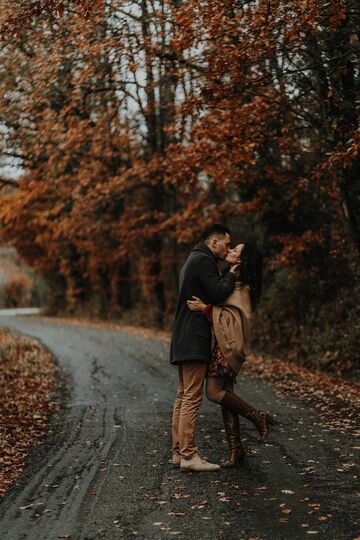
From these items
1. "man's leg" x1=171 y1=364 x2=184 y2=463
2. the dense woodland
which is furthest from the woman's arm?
the dense woodland

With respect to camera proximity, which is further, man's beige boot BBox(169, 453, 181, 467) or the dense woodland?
the dense woodland

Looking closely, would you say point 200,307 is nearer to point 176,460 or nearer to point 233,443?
point 233,443

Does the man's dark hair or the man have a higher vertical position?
the man's dark hair

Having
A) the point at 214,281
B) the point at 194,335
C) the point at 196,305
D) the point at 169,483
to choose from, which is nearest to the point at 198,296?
the point at 196,305

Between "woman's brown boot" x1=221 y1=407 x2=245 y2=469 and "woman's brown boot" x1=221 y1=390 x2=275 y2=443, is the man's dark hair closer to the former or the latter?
"woman's brown boot" x1=221 y1=390 x2=275 y2=443

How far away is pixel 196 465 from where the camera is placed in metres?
6.53

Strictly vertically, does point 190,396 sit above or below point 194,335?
below

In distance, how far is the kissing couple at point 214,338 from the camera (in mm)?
6641

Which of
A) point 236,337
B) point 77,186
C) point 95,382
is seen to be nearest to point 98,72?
point 95,382

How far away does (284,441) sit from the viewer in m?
7.65

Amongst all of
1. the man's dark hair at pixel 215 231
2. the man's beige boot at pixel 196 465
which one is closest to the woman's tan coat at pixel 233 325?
the man's dark hair at pixel 215 231

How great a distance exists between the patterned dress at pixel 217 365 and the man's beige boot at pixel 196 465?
0.83 meters

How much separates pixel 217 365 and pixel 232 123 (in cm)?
630

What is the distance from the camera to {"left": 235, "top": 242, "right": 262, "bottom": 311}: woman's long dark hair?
22.2ft
